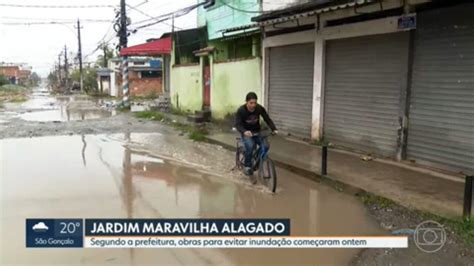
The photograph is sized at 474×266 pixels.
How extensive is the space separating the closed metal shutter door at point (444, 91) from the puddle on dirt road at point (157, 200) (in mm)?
2507

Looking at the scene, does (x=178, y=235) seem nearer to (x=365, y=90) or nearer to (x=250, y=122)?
(x=250, y=122)

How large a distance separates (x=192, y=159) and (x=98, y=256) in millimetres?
6204

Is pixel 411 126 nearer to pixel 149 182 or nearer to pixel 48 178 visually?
pixel 149 182

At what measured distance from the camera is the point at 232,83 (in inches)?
696

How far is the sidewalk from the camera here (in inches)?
A: 266

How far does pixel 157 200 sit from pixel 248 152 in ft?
6.41

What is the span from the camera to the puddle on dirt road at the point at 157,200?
16.6 ft

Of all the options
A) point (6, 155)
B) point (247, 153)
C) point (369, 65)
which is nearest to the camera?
point (247, 153)

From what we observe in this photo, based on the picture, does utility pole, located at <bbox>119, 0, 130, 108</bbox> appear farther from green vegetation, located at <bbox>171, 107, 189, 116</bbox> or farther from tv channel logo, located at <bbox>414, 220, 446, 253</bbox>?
tv channel logo, located at <bbox>414, 220, 446, 253</bbox>

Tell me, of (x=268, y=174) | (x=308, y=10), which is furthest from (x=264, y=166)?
(x=308, y=10)

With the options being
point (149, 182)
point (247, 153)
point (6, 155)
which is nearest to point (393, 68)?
point (247, 153)

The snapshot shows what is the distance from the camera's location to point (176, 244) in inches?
210

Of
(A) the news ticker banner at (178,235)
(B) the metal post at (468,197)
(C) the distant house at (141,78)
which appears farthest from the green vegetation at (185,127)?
(C) the distant house at (141,78)

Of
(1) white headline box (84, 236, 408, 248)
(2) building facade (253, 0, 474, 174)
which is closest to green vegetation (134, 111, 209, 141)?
(2) building facade (253, 0, 474, 174)
